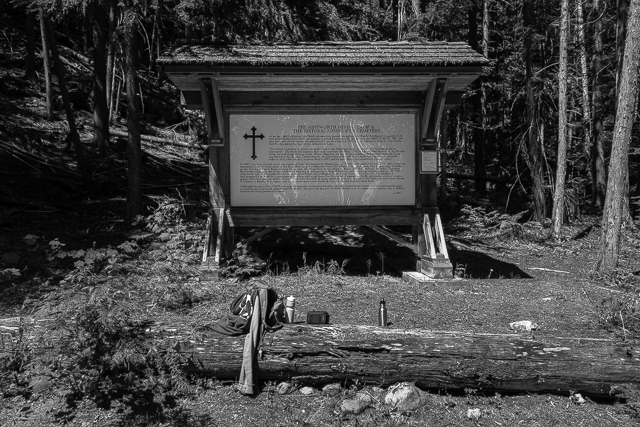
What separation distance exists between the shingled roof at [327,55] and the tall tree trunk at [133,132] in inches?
113

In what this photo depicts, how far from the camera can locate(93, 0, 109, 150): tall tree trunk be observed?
16.2m

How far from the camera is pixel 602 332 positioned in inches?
257

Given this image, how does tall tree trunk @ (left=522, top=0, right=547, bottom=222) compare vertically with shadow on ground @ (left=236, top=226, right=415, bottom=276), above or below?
above

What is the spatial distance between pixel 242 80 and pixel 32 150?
8.66 m

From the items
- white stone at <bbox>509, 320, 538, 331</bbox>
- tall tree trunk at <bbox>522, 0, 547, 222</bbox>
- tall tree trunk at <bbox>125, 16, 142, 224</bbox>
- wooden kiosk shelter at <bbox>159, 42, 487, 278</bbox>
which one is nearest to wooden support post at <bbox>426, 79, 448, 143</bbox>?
wooden kiosk shelter at <bbox>159, 42, 487, 278</bbox>

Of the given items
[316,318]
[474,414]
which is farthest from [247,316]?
[474,414]

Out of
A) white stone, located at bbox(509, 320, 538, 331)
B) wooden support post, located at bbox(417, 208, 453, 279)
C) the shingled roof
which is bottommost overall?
white stone, located at bbox(509, 320, 538, 331)

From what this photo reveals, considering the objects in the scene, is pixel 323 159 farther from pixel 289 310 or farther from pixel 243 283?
pixel 289 310

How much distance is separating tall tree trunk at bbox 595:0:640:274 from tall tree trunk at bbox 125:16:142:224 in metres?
9.21

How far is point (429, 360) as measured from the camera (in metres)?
5.69

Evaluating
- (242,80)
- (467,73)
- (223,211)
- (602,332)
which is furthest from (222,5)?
(602,332)

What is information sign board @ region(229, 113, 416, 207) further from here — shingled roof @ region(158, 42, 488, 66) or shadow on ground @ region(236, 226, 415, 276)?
shadow on ground @ region(236, 226, 415, 276)

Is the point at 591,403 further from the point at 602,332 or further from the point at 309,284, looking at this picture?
the point at 309,284

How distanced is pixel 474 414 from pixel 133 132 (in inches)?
363
